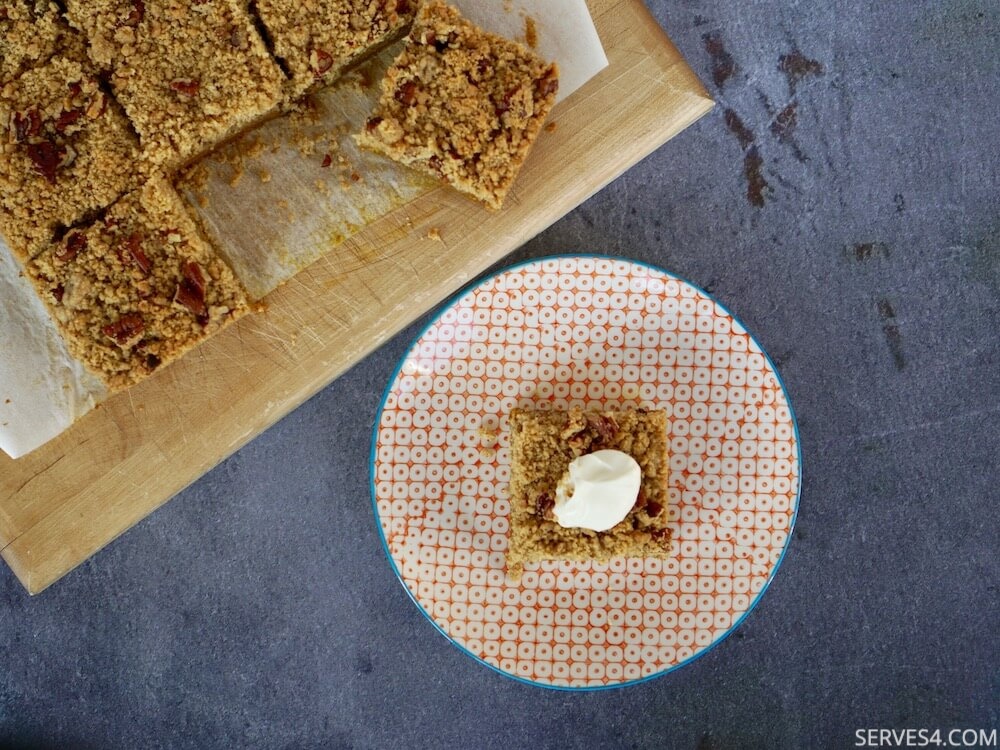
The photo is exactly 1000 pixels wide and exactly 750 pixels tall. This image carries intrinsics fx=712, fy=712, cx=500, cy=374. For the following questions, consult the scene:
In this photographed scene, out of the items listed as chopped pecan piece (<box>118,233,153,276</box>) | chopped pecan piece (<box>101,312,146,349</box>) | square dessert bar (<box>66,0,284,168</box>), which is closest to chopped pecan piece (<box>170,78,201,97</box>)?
square dessert bar (<box>66,0,284,168</box>)

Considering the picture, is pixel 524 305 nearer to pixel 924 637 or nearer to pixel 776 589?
pixel 776 589

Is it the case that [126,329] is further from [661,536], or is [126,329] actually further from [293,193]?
[661,536]

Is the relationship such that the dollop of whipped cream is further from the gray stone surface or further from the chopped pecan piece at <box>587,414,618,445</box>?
the gray stone surface

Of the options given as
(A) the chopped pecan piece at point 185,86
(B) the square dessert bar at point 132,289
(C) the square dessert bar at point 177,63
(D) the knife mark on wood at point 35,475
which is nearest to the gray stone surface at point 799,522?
(D) the knife mark on wood at point 35,475

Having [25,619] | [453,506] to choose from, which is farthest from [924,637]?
[25,619]

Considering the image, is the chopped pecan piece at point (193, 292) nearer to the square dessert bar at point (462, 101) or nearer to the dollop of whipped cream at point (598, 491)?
the square dessert bar at point (462, 101)

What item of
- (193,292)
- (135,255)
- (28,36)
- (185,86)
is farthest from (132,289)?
(28,36)
